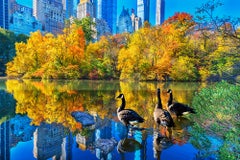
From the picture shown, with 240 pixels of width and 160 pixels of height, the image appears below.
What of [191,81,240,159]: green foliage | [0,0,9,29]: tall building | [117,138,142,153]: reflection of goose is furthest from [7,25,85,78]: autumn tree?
[0,0,9,29]: tall building

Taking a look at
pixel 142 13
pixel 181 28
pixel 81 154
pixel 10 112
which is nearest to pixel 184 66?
pixel 181 28

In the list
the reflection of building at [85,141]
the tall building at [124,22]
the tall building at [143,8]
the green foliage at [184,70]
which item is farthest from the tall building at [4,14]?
the reflection of building at [85,141]

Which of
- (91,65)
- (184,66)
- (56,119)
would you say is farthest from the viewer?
(91,65)

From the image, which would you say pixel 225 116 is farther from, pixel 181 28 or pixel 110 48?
pixel 110 48

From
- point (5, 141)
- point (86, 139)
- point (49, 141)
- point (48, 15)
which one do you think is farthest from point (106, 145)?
point (48, 15)

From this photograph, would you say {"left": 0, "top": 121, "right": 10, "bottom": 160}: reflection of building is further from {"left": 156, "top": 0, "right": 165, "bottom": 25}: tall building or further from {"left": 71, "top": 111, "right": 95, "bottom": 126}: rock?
{"left": 156, "top": 0, "right": 165, "bottom": 25}: tall building

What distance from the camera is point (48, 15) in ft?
372

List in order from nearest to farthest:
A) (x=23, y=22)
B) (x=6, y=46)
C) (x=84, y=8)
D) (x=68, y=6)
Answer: (x=6, y=46) → (x=23, y=22) → (x=84, y=8) → (x=68, y=6)

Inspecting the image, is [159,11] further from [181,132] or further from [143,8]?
[181,132]

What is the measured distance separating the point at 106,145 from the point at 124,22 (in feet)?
400

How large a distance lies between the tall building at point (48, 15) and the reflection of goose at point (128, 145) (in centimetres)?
10813

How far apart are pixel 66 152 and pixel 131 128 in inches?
86.6

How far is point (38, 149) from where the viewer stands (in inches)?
221

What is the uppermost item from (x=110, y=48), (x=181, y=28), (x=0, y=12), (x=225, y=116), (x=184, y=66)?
(x=0, y=12)
